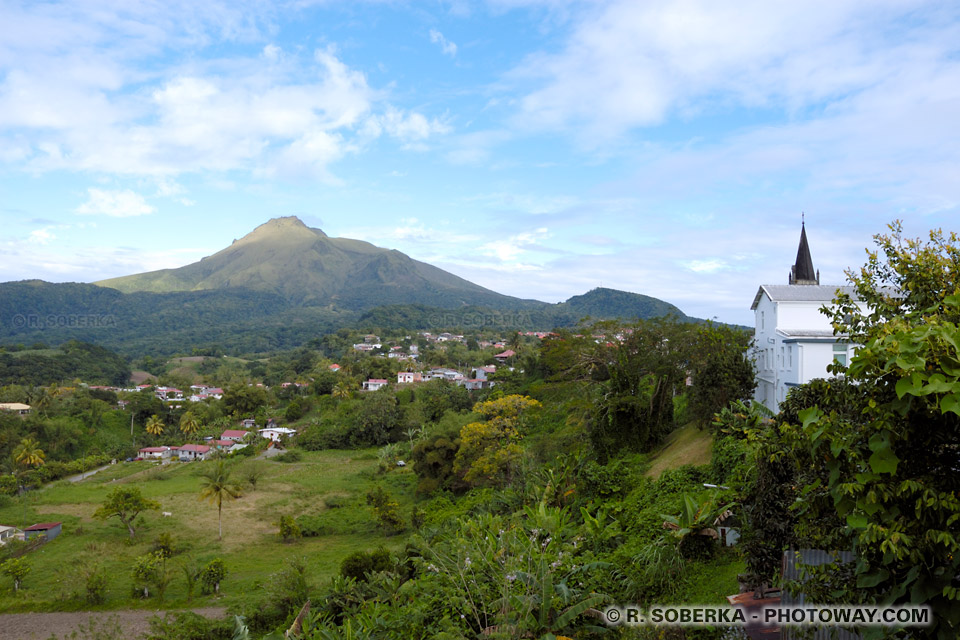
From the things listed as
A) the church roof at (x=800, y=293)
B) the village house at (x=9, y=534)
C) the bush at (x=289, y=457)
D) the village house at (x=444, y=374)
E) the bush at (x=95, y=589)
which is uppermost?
the church roof at (x=800, y=293)

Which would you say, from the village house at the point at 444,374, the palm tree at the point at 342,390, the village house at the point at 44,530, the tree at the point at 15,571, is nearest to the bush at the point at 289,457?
the palm tree at the point at 342,390

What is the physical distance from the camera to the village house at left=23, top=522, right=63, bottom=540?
24.2 m

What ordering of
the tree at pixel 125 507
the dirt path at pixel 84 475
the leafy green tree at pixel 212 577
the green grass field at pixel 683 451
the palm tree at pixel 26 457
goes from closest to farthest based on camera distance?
the green grass field at pixel 683 451, the leafy green tree at pixel 212 577, the tree at pixel 125 507, the palm tree at pixel 26 457, the dirt path at pixel 84 475

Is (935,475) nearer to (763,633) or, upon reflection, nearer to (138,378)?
(763,633)

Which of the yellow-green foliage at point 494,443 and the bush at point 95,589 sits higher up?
the yellow-green foliage at point 494,443

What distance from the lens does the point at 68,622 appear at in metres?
16.4

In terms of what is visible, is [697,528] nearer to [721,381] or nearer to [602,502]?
[602,502]

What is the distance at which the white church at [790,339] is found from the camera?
13.8 m

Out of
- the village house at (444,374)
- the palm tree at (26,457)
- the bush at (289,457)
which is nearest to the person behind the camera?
the palm tree at (26,457)

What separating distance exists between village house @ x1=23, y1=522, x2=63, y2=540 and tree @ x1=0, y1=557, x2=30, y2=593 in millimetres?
5286

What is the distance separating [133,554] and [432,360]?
201 feet

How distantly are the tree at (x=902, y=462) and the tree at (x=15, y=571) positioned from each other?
24.5 m

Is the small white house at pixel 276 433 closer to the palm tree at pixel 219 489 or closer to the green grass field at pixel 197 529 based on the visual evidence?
the green grass field at pixel 197 529

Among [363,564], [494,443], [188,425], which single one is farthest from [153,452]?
[363,564]
